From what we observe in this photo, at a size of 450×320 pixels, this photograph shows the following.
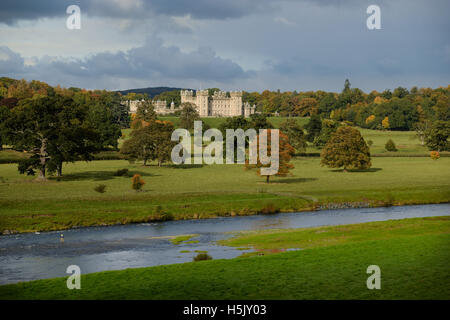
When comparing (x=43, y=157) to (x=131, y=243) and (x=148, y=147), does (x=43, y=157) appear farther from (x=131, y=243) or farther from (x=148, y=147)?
(x=131, y=243)

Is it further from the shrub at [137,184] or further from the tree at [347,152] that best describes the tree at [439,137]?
the shrub at [137,184]

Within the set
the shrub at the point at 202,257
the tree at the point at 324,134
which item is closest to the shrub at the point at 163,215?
the shrub at the point at 202,257

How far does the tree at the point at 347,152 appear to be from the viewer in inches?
3647

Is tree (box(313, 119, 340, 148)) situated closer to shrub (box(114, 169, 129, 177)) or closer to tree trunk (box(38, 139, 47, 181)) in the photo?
shrub (box(114, 169, 129, 177))

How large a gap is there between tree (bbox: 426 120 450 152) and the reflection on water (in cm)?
7874

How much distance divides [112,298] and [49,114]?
5469cm

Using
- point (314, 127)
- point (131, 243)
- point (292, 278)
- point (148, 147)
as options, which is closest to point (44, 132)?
point (148, 147)

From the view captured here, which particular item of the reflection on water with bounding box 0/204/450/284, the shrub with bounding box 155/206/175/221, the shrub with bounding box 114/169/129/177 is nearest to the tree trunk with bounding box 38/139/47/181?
the shrub with bounding box 114/169/129/177

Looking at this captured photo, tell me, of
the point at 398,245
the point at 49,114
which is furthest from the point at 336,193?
the point at 49,114

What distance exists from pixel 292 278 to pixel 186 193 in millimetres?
36848

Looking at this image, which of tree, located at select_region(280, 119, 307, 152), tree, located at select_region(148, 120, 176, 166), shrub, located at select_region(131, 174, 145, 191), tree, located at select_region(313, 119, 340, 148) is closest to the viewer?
shrub, located at select_region(131, 174, 145, 191)

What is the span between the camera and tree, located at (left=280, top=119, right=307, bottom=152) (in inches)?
5015

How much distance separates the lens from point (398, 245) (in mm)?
33219
